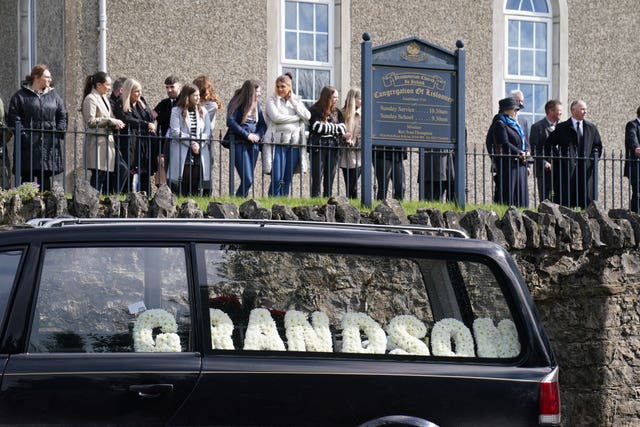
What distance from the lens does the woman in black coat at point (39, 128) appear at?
36.7ft

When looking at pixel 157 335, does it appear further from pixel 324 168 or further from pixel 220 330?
pixel 324 168

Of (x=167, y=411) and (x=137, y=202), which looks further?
(x=137, y=202)

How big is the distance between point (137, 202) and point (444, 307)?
4739mm

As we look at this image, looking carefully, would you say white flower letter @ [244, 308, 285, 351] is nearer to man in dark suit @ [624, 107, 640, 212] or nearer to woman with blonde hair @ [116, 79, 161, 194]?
woman with blonde hair @ [116, 79, 161, 194]

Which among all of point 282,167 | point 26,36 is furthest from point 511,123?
point 26,36

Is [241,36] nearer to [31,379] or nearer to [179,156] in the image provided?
[179,156]

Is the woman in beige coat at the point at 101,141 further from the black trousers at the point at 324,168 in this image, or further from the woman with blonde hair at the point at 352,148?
the woman with blonde hair at the point at 352,148

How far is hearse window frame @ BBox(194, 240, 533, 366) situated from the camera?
599 cm

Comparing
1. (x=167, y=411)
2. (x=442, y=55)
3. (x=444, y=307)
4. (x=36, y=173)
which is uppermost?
(x=442, y=55)

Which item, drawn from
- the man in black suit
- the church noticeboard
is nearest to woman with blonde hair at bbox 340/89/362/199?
the church noticeboard

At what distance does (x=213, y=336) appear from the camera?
19.6ft

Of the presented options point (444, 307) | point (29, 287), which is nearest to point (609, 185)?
point (444, 307)

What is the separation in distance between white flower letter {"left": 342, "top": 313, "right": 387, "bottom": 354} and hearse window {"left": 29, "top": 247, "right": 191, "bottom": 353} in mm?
770

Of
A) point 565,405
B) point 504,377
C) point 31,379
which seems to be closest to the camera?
point 31,379
